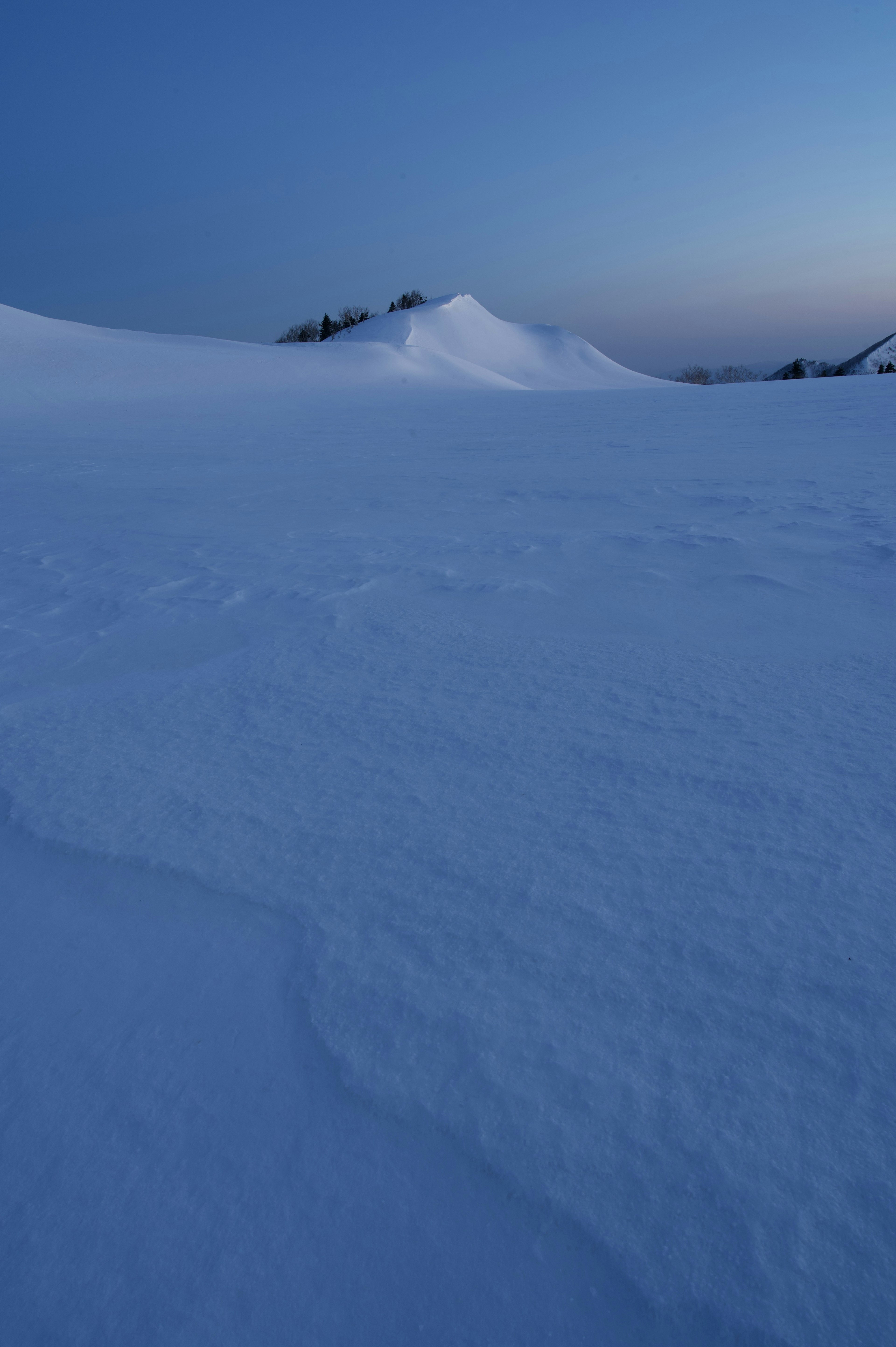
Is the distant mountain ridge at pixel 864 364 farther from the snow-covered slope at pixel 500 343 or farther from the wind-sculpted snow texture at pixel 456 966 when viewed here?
the wind-sculpted snow texture at pixel 456 966

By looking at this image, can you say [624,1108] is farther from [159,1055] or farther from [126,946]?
[126,946]

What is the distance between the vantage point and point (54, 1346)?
0.57 metres

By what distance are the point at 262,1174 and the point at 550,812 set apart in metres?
0.59

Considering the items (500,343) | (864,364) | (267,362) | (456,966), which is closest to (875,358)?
(864,364)

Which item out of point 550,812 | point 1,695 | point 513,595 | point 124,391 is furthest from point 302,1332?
point 124,391

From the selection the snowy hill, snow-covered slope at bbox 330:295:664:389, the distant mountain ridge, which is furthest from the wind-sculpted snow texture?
the distant mountain ridge

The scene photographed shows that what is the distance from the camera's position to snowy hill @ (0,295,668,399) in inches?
440

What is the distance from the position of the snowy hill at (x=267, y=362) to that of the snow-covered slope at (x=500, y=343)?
8 centimetres

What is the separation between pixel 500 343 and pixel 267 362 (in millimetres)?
17732

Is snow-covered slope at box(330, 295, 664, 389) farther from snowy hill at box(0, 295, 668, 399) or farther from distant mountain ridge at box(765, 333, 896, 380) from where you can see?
distant mountain ridge at box(765, 333, 896, 380)

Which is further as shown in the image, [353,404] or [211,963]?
[353,404]

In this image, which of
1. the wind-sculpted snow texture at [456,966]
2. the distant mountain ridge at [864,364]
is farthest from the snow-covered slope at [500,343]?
the wind-sculpted snow texture at [456,966]

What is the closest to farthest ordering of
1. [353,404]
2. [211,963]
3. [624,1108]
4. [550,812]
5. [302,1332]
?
[302,1332], [624,1108], [211,963], [550,812], [353,404]

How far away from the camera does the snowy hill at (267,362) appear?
36.6ft
